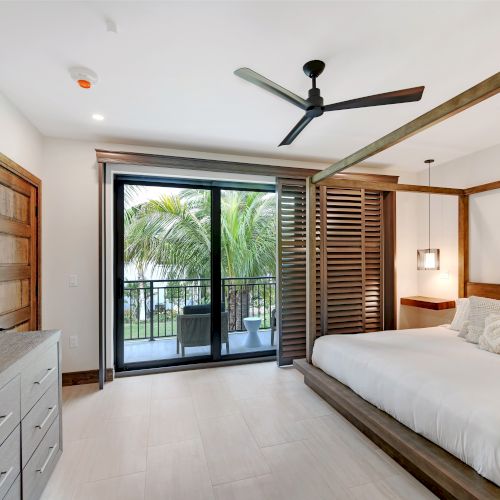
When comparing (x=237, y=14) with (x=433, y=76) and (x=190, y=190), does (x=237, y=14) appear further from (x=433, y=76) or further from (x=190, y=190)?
(x=190, y=190)

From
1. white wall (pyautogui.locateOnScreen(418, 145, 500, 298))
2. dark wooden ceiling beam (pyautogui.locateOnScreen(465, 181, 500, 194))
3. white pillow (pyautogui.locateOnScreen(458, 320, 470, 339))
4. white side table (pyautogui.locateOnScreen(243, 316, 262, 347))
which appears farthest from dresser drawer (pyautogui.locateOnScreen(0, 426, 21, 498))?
dark wooden ceiling beam (pyautogui.locateOnScreen(465, 181, 500, 194))

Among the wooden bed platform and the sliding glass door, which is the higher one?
the sliding glass door

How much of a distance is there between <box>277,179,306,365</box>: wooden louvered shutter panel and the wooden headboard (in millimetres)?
1989

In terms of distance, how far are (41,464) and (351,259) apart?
3611 mm

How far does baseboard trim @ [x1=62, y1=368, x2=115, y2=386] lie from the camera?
10.2 feet

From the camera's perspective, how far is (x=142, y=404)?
8.98ft

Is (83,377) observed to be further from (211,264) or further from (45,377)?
(211,264)

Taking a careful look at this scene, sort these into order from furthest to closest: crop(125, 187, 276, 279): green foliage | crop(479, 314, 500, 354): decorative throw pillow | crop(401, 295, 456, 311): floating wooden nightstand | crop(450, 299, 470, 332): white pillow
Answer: crop(401, 295, 456, 311): floating wooden nightstand
crop(125, 187, 276, 279): green foliage
crop(450, 299, 470, 332): white pillow
crop(479, 314, 500, 354): decorative throw pillow

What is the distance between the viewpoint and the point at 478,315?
2.86m

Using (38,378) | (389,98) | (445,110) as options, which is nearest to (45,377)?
(38,378)

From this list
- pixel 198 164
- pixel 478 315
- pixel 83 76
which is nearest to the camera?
pixel 83 76

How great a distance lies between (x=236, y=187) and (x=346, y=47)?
7.36 feet

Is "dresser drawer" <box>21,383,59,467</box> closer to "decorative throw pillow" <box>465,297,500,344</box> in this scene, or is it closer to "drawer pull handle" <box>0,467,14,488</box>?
"drawer pull handle" <box>0,467,14,488</box>

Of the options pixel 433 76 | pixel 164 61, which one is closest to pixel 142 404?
pixel 164 61
